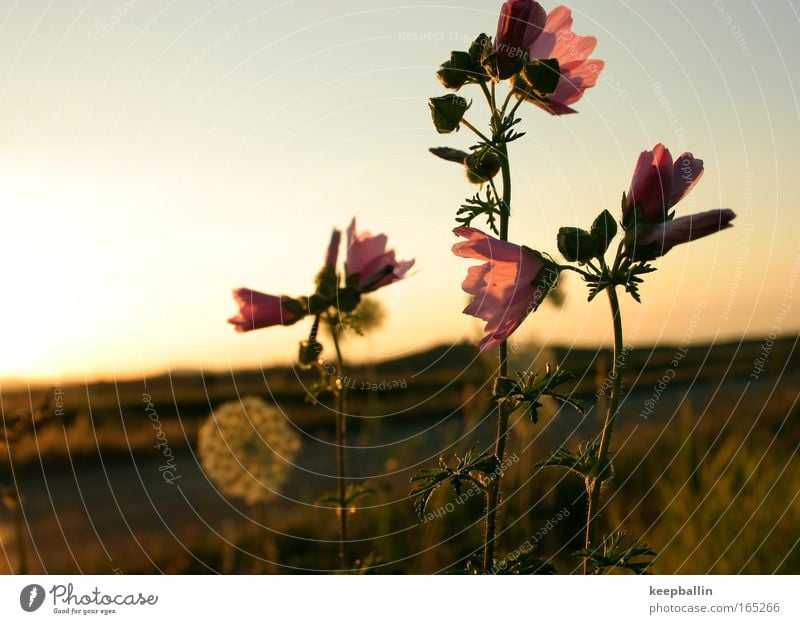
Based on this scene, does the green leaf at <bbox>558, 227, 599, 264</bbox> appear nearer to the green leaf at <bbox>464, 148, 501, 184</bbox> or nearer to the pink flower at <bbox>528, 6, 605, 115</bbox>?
the green leaf at <bbox>464, 148, 501, 184</bbox>

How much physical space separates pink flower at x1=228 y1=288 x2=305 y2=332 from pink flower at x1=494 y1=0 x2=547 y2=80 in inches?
32.1

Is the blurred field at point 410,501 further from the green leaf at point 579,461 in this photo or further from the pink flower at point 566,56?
the pink flower at point 566,56

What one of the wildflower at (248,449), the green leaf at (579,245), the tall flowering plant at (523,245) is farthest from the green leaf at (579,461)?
the wildflower at (248,449)

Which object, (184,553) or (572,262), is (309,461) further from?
(572,262)

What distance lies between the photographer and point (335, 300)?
7.29 feet

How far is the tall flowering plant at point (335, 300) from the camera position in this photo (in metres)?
2.20

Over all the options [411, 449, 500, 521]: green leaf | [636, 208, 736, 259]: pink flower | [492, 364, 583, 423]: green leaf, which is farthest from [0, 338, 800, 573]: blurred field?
[636, 208, 736, 259]: pink flower

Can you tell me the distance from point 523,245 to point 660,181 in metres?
0.28

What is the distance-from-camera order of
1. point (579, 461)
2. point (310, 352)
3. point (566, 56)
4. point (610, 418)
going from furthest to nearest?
point (310, 352) < point (566, 56) < point (579, 461) < point (610, 418)

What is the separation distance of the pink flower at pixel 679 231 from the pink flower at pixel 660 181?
0.14 ft

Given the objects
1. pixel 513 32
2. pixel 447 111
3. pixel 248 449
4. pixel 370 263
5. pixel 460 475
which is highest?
pixel 513 32

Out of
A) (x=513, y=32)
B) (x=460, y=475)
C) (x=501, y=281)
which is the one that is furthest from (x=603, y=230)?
(x=460, y=475)

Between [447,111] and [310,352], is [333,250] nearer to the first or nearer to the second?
[310,352]
